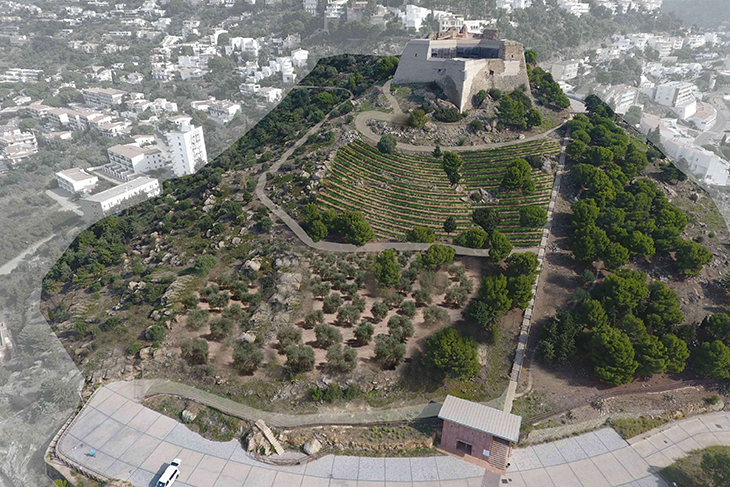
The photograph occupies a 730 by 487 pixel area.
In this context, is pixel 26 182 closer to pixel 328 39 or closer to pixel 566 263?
pixel 566 263

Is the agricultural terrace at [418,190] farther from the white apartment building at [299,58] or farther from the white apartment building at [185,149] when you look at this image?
the white apartment building at [299,58]

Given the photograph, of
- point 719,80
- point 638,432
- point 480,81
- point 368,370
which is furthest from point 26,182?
point 719,80

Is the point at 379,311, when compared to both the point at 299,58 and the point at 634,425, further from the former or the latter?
the point at 299,58

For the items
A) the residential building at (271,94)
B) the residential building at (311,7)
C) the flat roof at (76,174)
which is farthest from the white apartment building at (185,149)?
the residential building at (311,7)

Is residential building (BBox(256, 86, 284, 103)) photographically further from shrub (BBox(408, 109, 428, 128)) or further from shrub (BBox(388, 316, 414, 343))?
shrub (BBox(388, 316, 414, 343))

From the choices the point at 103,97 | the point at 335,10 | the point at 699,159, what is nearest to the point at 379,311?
the point at 699,159
